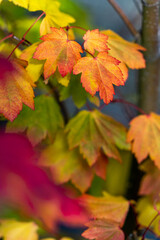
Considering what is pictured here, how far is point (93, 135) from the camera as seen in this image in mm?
787

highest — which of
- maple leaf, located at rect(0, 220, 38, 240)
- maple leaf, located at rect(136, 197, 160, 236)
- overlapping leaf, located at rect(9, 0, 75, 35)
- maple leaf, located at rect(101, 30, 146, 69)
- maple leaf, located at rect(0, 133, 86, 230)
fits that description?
overlapping leaf, located at rect(9, 0, 75, 35)

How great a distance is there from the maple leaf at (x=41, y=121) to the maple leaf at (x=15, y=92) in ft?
0.37

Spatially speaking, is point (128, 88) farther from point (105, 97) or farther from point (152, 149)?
point (105, 97)

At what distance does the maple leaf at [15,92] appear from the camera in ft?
1.57

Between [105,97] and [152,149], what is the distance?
331mm

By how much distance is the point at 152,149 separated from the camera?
77 cm

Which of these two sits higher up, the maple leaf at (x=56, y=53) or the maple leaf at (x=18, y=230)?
the maple leaf at (x=56, y=53)

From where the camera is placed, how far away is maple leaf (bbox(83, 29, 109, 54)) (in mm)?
546

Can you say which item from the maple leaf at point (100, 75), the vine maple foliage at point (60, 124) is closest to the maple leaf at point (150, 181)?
the vine maple foliage at point (60, 124)

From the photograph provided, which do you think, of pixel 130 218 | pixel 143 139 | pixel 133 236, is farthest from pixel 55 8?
pixel 130 218

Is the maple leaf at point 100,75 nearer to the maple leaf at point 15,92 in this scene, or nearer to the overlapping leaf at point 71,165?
the maple leaf at point 15,92

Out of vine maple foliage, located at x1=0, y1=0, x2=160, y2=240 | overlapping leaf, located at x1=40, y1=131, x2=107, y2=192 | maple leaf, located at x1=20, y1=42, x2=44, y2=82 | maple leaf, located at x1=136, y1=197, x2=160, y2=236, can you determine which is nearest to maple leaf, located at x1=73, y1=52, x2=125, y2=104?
vine maple foliage, located at x1=0, y1=0, x2=160, y2=240

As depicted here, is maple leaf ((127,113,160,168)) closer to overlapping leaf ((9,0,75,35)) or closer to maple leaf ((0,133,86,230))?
overlapping leaf ((9,0,75,35))

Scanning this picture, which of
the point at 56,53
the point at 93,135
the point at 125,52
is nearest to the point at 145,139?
the point at 93,135
